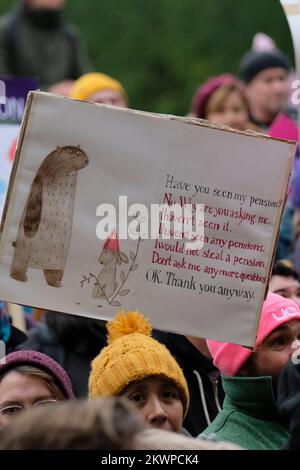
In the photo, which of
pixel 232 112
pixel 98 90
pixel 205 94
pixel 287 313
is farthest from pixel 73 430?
pixel 98 90

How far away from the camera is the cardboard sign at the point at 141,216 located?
4.47 m

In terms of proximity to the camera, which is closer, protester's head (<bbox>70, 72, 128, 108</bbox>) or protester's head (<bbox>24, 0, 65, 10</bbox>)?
protester's head (<bbox>70, 72, 128, 108</bbox>)

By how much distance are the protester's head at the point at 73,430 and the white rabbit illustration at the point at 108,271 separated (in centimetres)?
164

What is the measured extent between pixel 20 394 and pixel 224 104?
4.07 meters

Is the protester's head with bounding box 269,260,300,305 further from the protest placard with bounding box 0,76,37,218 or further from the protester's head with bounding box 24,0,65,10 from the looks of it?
the protester's head with bounding box 24,0,65,10

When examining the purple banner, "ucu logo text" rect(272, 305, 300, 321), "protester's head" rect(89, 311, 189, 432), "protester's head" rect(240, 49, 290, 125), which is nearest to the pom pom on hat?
"protester's head" rect(89, 311, 189, 432)

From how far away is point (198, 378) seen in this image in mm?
5512

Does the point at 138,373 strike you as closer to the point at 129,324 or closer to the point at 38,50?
the point at 129,324

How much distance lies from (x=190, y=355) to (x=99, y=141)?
52.4 inches

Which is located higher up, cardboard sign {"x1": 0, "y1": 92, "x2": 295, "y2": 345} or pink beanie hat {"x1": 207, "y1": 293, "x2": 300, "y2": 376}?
cardboard sign {"x1": 0, "y1": 92, "x2": 295, "y2": 345}

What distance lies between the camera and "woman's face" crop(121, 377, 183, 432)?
4.58 metres

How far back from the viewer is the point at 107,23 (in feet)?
55.3

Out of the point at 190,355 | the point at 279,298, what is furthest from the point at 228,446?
the point at 190,355

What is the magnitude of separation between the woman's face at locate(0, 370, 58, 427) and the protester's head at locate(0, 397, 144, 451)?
1.81m
